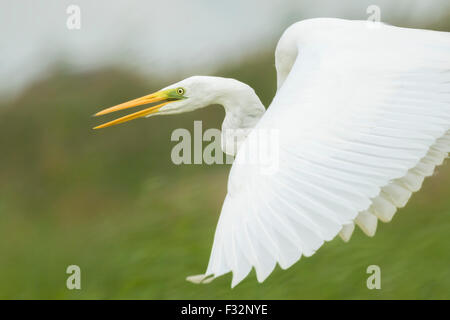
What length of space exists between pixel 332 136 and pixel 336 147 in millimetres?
45

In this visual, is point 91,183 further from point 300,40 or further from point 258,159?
point 258,159

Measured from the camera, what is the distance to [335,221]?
4.58 ft

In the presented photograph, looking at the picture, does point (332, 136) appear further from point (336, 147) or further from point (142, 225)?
point (142, 225)

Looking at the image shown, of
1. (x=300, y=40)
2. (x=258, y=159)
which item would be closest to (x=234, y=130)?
(x=300, y=40)

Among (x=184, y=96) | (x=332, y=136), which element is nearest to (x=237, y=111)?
(x=184, y=96)

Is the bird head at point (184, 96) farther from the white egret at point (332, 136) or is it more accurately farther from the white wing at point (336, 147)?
the white wing at point (336, 147)

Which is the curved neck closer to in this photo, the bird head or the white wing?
the bird head

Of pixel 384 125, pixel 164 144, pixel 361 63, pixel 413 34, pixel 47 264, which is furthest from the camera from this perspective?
pixel 164 144

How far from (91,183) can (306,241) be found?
2827 mm

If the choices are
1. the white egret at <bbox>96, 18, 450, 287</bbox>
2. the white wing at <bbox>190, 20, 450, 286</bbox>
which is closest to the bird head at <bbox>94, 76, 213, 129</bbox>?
the white egret at <bbox>96, 18, 450, 287</bbox>

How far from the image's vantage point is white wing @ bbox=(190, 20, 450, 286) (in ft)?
4.65

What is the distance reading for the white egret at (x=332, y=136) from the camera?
1.42 meters

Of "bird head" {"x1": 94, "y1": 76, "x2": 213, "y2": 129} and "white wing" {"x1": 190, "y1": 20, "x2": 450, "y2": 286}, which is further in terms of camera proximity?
"bird head" {"x1": 94, "y1": 76, "x2": 213, "y2": 129}

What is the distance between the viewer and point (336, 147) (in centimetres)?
158
